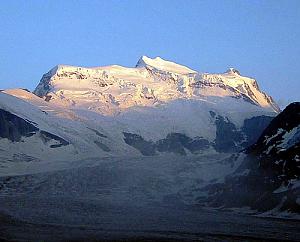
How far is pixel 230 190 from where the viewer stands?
471ft

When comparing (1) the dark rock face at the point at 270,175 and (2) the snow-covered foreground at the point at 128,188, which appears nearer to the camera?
(2) the snow-covered foreground at the point at 128,188

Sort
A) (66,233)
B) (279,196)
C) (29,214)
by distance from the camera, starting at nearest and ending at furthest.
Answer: (66,233), (29,214), (279,196)

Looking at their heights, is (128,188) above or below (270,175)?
above

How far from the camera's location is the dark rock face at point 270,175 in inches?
4779

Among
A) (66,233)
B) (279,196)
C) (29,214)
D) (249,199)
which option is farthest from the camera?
(249,199)

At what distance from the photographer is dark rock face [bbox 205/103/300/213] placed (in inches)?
4779

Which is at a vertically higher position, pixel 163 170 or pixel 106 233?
pixel 163 170

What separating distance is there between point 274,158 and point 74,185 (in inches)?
2265

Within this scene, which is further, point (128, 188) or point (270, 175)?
point (128, 188)

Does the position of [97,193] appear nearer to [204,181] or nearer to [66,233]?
[204,181]

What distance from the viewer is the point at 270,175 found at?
441 ft

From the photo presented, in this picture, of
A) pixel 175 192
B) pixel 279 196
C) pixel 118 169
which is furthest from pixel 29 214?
pixel 118 169

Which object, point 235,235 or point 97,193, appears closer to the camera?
point 235,235

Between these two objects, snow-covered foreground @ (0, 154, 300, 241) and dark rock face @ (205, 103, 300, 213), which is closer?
snow-covered foreground @ (0, 154, 300, 241)
